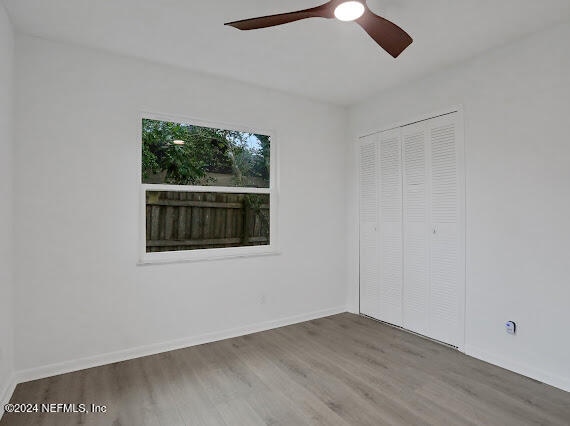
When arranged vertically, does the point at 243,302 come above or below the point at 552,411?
above

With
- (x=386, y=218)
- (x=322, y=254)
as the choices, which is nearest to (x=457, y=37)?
(x=386, y=218)

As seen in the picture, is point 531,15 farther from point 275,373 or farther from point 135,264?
point 135,264

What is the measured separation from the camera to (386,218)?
3676 millimetres

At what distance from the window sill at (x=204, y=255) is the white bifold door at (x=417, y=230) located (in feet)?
3.99

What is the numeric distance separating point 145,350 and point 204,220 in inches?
50.1

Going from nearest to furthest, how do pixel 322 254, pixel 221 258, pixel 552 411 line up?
1. pixel 552 411
2. pixel 221 258
3. pixel 322 254

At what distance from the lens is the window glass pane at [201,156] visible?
3049mm

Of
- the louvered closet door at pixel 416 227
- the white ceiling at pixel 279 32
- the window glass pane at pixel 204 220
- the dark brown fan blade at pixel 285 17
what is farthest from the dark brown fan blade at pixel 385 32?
the window glass pane at pixel 204 220

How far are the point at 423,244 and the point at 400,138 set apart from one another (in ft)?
3.73

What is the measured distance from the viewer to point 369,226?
3.89 meters

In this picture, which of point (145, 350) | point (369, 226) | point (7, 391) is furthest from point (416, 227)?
point (7, 391)

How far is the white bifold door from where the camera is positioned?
9.91ft

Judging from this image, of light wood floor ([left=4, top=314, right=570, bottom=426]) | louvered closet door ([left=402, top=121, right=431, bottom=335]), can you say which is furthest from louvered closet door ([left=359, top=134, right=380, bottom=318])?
Result: light wood floor ([left=4, top=314, right=570, bottom=426])

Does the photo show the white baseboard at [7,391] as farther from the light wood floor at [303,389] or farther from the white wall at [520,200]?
the white wall at [520,200]
